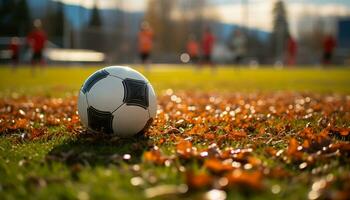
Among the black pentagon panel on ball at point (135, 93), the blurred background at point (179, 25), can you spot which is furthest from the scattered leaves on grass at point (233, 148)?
the blurred background at point (179, 25)

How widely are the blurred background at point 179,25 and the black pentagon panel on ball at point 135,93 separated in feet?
147

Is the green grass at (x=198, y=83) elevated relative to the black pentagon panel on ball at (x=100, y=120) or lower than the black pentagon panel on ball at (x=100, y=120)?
lower

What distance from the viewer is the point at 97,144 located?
12.5 ft

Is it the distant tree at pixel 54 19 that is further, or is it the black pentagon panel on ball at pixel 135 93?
the distant tree at pixel 54 19

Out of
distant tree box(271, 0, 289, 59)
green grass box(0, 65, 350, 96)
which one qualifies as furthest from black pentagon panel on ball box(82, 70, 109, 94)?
distant tree box(271, 0, 289, 59)

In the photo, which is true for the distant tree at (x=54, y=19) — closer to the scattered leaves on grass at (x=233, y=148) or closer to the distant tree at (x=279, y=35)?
the distant tree at (x=279, y=35)

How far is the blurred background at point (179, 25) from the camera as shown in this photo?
5084 centimetres

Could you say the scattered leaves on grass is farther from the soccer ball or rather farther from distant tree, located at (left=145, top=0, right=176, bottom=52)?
distant tree, located at (left=145, top=0, right=176, bottom=52)

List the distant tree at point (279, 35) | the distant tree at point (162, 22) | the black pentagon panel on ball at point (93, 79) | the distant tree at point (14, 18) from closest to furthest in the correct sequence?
the black pentagon panel on ball at point (93, 79)
the distant tree at point (14, 18)
the distant tree at point (279, 35)
the distant tree at point (162, 22)

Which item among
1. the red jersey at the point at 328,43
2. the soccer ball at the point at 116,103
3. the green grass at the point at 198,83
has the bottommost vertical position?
the green grass at the point at 198,83

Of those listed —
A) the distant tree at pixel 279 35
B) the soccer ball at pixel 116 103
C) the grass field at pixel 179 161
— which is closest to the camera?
the grass field at pixel 179 161

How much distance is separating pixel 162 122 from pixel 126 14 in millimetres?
52102

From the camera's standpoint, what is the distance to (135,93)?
3.99 metres

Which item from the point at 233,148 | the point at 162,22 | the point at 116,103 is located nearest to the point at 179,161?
the point at 233,148
